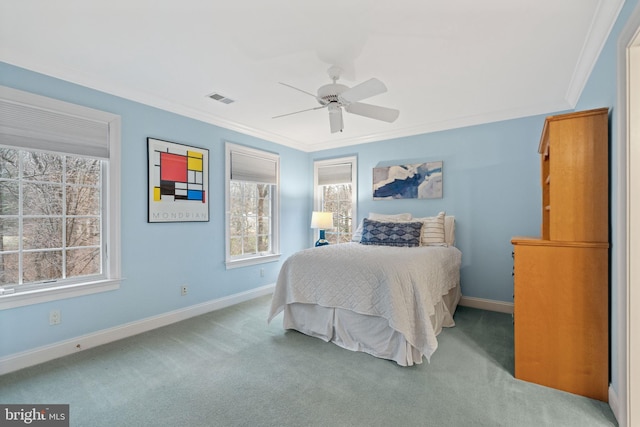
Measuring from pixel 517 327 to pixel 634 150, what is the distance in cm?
130

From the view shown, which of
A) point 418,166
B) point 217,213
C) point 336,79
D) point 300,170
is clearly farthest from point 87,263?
point 418,166

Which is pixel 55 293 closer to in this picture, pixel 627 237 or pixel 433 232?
pixel 433 232

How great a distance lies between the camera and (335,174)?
502 centimetres

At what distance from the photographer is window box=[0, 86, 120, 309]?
233 centimetres

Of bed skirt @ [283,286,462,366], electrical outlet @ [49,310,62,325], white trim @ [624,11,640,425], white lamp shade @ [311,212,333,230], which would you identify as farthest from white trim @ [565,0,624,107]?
electrical outlet @ [49,310,62,325]

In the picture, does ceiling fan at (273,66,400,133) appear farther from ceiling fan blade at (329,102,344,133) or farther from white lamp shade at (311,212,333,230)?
white lamp shade at (311,212,333,230)

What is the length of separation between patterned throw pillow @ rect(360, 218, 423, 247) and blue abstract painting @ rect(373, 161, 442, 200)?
640 millimetres

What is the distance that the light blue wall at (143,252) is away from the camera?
2389 mm

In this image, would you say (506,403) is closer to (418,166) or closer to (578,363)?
(578,363)

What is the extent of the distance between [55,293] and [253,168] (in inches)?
101

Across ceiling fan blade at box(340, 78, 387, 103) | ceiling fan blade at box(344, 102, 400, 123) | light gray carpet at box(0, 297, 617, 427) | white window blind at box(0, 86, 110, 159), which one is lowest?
light gray carpet at box(0, 297, 617, 427)

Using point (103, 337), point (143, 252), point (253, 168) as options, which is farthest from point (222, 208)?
point (103, 337)

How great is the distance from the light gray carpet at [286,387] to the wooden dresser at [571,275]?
0.17 m

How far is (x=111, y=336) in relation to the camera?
277 cm
